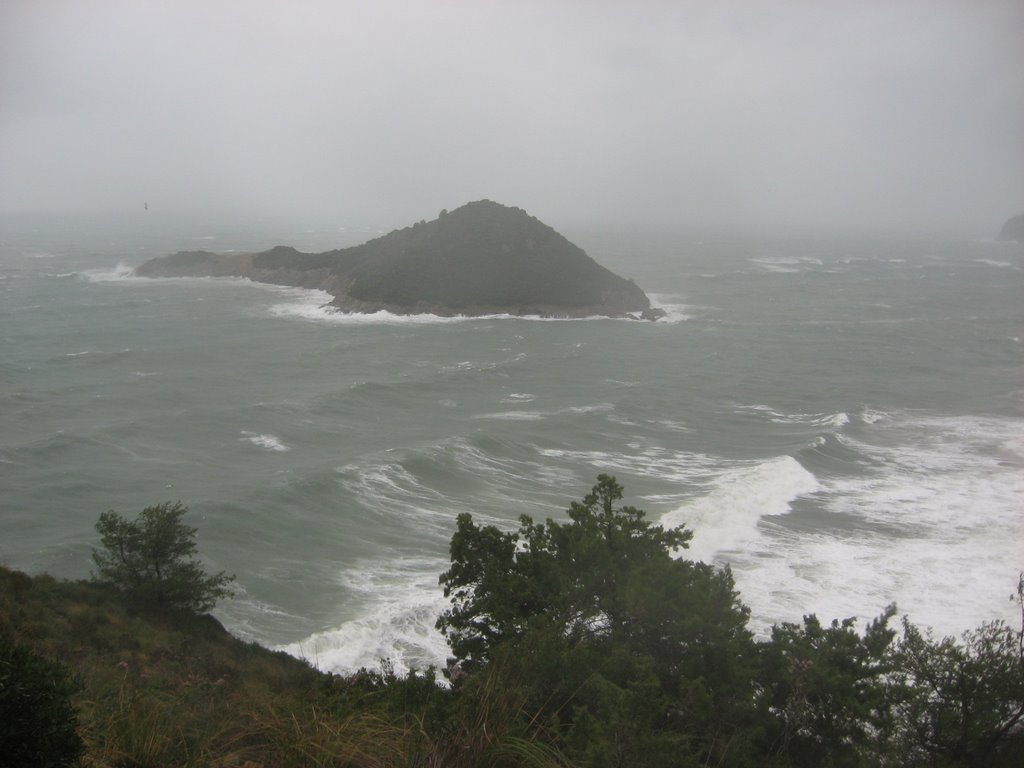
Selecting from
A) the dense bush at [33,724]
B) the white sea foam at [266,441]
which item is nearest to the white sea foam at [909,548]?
the dense bush at [33,724]

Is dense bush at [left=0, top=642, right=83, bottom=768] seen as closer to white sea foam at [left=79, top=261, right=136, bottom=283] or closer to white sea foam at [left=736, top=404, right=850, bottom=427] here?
white sea foam at [left=736, top=404, right=850, bottom=427]

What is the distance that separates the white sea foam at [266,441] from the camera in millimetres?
31484

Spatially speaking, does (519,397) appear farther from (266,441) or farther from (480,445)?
(266,441)

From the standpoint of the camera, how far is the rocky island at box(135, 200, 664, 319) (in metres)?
71.2

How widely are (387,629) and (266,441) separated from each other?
16755 mm

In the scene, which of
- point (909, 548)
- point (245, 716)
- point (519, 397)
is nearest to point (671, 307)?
point (519, 397)

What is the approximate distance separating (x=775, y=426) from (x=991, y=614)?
17.9 metres

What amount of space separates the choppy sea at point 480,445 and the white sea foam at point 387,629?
7 centimetres

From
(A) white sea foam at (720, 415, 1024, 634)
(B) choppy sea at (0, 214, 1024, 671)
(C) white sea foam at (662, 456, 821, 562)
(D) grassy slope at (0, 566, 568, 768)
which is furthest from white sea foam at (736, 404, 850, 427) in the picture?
(D) grassy slope at (0, 566, 568, 768)

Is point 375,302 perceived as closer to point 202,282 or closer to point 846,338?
point 202,282

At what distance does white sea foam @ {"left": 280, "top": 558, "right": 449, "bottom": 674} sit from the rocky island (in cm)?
5099

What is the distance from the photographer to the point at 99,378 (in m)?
43.0

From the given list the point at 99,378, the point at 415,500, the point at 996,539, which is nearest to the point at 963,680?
the point at 996,539

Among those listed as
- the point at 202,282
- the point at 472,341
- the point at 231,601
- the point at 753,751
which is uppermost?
the point at 202,282
